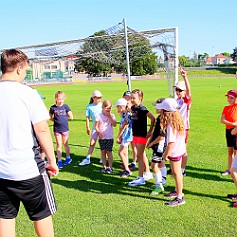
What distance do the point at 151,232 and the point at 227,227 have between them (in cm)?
95

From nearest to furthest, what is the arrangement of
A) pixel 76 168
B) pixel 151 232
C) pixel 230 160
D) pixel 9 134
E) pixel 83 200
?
1. pixel 9 134
2. pixel 151 232
3. pixel 83 200
4. pixel 230 160
5. pixel 76 168

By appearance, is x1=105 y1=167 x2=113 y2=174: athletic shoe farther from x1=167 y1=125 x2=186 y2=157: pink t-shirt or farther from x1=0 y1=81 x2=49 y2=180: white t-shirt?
x1=0 y1=81 x2=49 y2=180: white t-shirt

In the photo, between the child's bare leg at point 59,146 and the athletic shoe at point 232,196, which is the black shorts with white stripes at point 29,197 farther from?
the child's bare leg at point 59,146

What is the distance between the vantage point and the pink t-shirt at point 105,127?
6211 mm

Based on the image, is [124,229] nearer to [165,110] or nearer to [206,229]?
[206,229]

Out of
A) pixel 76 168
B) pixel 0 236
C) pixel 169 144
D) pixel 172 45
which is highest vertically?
pixel 172 45

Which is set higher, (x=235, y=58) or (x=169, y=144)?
(x=235, y=58)

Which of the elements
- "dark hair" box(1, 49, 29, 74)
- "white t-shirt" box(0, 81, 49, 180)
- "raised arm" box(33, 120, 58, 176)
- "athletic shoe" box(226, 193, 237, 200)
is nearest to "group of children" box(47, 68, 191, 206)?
"athletic shoe" box(226, 193, 237, 200)

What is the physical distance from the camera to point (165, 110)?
173 inches

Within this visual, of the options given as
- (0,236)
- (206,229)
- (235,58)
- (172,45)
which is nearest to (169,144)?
(206,229)

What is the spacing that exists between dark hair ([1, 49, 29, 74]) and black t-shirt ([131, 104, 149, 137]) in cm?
302

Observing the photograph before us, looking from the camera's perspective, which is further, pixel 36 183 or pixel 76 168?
pixel 76 168

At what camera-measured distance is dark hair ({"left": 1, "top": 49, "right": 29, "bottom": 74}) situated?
253cm

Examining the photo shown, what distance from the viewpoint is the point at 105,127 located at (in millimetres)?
6238
